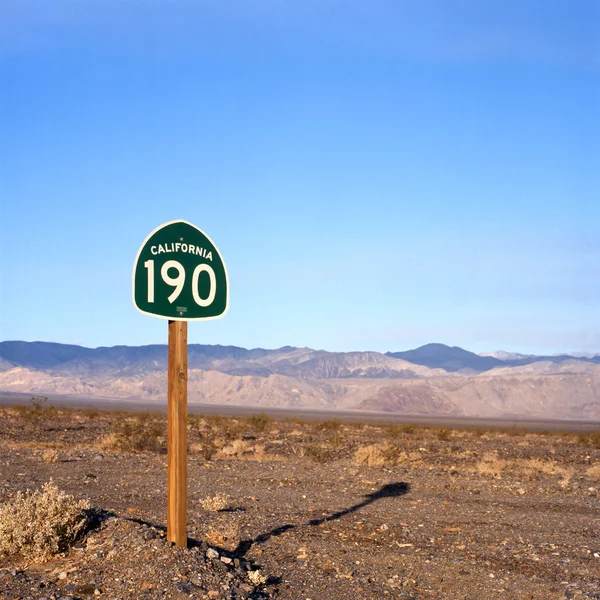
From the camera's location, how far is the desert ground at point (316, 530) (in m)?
6.98

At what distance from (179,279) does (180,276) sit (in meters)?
0.03

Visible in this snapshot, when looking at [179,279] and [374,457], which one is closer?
[179,279]

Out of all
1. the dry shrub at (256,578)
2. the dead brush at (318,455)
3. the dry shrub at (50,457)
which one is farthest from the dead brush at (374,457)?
the dry shrub at (256,578)

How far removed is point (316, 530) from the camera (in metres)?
10.1

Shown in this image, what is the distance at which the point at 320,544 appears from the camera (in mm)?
9195

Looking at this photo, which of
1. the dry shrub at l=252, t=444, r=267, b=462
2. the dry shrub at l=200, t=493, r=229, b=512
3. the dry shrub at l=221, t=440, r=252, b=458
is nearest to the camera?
the dry shrub at l=200, t=493, r=229, b=512

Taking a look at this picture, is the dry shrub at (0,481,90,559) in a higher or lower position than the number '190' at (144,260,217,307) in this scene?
lower

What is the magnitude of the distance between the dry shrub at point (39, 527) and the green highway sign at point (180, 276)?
233 centimetres

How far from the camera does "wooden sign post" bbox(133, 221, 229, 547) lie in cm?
714

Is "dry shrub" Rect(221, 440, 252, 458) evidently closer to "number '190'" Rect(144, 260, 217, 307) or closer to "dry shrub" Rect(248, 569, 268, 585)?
"dry shrub" Rect(248, 569, 268, 585)

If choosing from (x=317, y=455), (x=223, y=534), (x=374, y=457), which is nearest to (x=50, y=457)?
(x=317, y=455)

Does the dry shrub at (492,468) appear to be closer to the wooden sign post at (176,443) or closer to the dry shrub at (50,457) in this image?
the dry shrub at (50,457)

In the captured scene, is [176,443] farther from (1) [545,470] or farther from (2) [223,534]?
(1) [545,470]

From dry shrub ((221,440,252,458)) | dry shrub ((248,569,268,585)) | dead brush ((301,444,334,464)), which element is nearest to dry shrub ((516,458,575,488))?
dead brush ((301,444,334,464))
